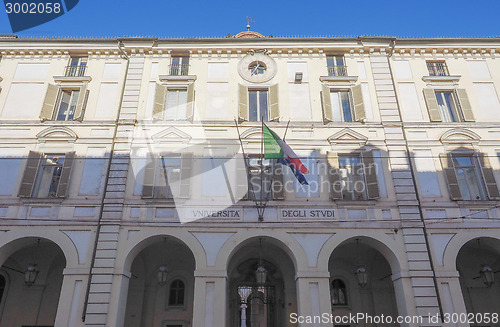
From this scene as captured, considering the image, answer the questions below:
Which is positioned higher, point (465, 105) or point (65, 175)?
point (465, 105)

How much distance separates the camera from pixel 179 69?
1619cm

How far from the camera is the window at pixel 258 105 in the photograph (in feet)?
50.5

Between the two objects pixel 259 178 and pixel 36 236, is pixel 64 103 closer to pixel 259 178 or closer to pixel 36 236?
pixel 36 236

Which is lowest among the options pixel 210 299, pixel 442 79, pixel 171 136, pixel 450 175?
pixel 210 299

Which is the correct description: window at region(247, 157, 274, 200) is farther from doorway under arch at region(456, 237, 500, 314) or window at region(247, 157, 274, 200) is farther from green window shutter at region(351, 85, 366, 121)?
doorway under arch at region(456, 237, 500, 314)

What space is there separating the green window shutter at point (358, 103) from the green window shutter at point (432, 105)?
2.70m

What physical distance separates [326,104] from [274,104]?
214 centimetres

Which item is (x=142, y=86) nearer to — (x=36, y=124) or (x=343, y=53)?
(x=36, y=124)

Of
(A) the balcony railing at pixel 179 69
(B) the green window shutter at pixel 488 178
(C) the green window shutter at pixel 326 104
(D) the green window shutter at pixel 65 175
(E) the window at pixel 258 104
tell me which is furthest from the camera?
(A) the balcony railing at pixel 179 69

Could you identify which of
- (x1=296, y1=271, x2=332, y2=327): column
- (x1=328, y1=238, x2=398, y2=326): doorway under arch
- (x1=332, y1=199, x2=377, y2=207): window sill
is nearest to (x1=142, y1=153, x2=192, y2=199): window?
(x1=296, y1=271, x2=332, y2=327): column

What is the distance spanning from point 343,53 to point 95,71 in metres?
11.0

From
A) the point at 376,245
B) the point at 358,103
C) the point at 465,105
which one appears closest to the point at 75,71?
the point at 358,103

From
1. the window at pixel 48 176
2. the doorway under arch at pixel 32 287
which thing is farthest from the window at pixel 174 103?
the doorway under arch at pixel 32 287

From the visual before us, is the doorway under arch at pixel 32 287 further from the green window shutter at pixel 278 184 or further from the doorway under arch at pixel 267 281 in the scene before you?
the green window shutter at pixel 278 184
